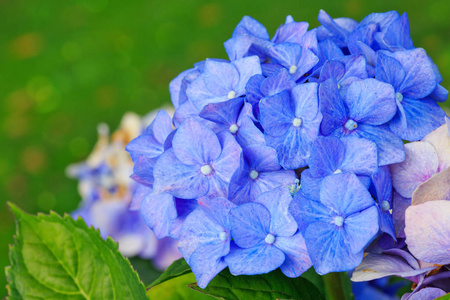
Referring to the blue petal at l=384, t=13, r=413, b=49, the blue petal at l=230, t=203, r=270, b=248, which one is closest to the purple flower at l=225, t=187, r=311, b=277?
the blue petal at l=230, t=203, r=270, b=248

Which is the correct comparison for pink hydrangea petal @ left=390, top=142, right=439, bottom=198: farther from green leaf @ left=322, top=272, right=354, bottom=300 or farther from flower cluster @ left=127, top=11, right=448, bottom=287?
green leaf @ left=322, top=272, right=354, bottom=300

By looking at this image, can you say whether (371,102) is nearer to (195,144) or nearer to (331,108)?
(331,108)

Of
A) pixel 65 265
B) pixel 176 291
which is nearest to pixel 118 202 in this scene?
pixel 176 291

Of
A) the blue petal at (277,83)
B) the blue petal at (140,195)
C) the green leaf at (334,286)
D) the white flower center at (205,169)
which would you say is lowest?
the green leaf at (334,286)

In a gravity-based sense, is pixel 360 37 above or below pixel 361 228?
above

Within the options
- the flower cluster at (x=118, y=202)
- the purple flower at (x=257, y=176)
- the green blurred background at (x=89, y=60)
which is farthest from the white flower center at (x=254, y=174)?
the green blurred background at (x=89, y=60)

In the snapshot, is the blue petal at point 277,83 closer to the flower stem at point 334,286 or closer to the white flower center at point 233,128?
the white flower center at point 233,128

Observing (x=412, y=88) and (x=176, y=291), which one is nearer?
(x=412, y=88)

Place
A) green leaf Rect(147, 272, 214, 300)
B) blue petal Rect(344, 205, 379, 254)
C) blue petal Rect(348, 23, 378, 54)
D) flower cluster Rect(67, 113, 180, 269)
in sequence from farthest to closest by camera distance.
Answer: flower cluster Rect(67, 113, 180, 269) → green leaf Rect(147, 272, 214, 300) → blue petal Rect(348, 23, 378, 54) → blue petal Rect(344, 205, 379, 254)
